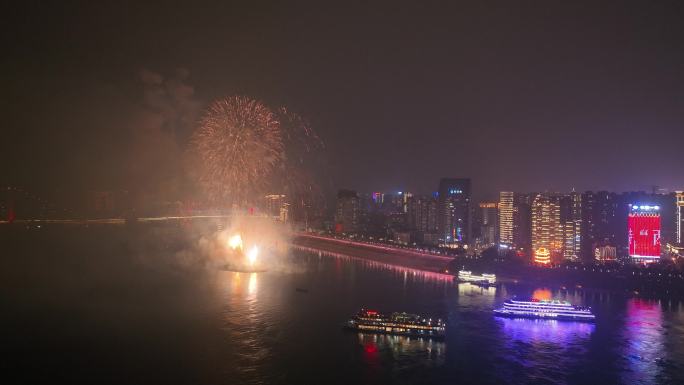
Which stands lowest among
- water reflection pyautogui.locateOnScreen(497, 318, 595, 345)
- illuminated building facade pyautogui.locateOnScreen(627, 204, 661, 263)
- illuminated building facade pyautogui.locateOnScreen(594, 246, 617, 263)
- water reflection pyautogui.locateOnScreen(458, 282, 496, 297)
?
water reflection pyautogui.locateOnScreen(497, 318, 595, 345)

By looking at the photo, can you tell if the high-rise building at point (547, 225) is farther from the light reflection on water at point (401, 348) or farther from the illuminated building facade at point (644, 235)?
the light reflection on water at point (401, 348)

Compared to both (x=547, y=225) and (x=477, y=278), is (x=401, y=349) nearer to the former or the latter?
(x=477, y=278)

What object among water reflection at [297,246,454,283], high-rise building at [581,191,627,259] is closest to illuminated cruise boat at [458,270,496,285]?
water reflection at [297,246,454,283]

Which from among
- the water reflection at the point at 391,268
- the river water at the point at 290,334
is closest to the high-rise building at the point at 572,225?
the water reflection at the point at 391,268

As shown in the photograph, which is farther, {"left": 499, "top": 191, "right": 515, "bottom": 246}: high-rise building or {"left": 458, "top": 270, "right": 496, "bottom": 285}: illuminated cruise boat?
{"left": 499, "top": 191, "right": 515, "bottom": 246}: high-rise building

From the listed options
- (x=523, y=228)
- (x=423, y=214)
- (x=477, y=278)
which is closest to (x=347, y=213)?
(x=423, y=214)

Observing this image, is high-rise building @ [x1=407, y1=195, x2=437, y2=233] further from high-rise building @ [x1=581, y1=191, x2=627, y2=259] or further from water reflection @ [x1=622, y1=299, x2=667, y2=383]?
water reflection @ [x1=622, y1=299, x2=667, y2=383]
